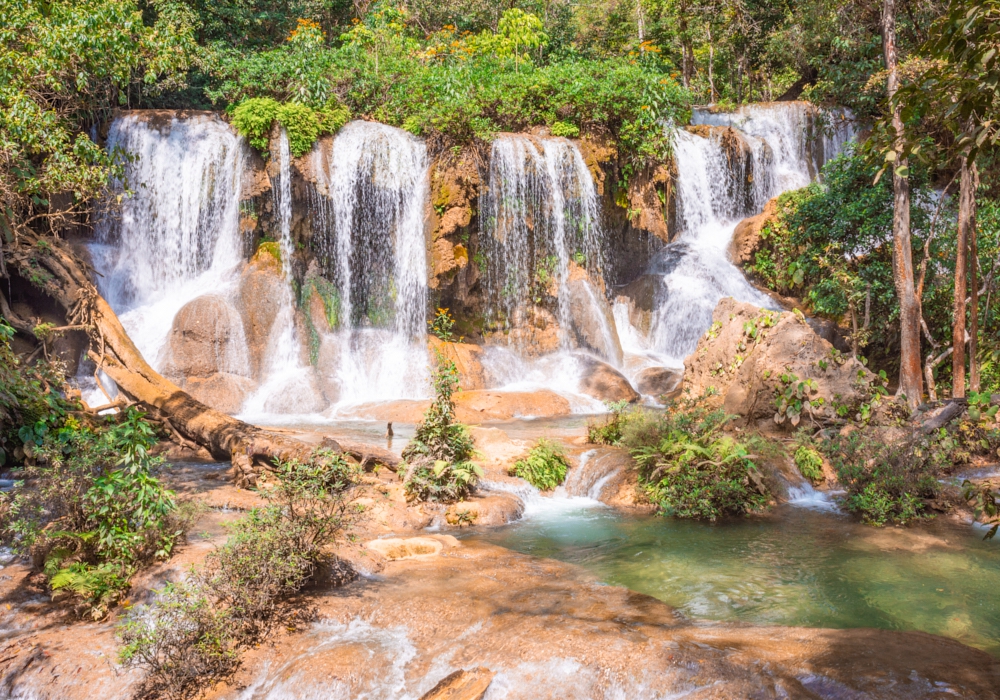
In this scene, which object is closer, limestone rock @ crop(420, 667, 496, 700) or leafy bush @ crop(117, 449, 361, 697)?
limestone rock @ crop(420, 667, 496, 700)

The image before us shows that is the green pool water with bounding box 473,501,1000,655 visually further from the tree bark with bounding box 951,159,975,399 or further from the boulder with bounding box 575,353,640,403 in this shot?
the boulder with bounding box 575,353,640,403

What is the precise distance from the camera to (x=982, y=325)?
40.8 feet

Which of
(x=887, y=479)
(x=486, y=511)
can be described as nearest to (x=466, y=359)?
(x=486, y=511)

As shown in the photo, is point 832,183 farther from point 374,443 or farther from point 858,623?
point 858,623

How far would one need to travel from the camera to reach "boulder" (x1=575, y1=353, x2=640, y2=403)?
48.9 feet

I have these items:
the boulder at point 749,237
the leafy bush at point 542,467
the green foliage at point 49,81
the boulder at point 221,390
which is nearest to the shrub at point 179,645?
the leafy bush at point 542,467

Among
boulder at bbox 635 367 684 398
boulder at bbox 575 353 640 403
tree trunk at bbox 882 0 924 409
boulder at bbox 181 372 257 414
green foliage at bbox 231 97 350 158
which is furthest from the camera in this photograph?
green foliage at bbox 231 97 350 158

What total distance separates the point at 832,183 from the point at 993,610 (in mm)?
11737

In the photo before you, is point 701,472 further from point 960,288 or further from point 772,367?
point 960,288

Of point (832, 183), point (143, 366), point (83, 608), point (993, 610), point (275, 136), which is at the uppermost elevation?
point (275, 136)

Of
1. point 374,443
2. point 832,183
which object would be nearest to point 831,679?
point 374,443

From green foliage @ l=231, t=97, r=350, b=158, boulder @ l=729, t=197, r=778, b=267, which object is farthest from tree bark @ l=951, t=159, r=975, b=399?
green foliage @ l=231, t=97, r=350, b=158

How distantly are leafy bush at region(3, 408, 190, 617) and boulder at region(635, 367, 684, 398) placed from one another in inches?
454

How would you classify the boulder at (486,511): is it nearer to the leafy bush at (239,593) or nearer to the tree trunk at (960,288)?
the leafy bush at (239,593)
